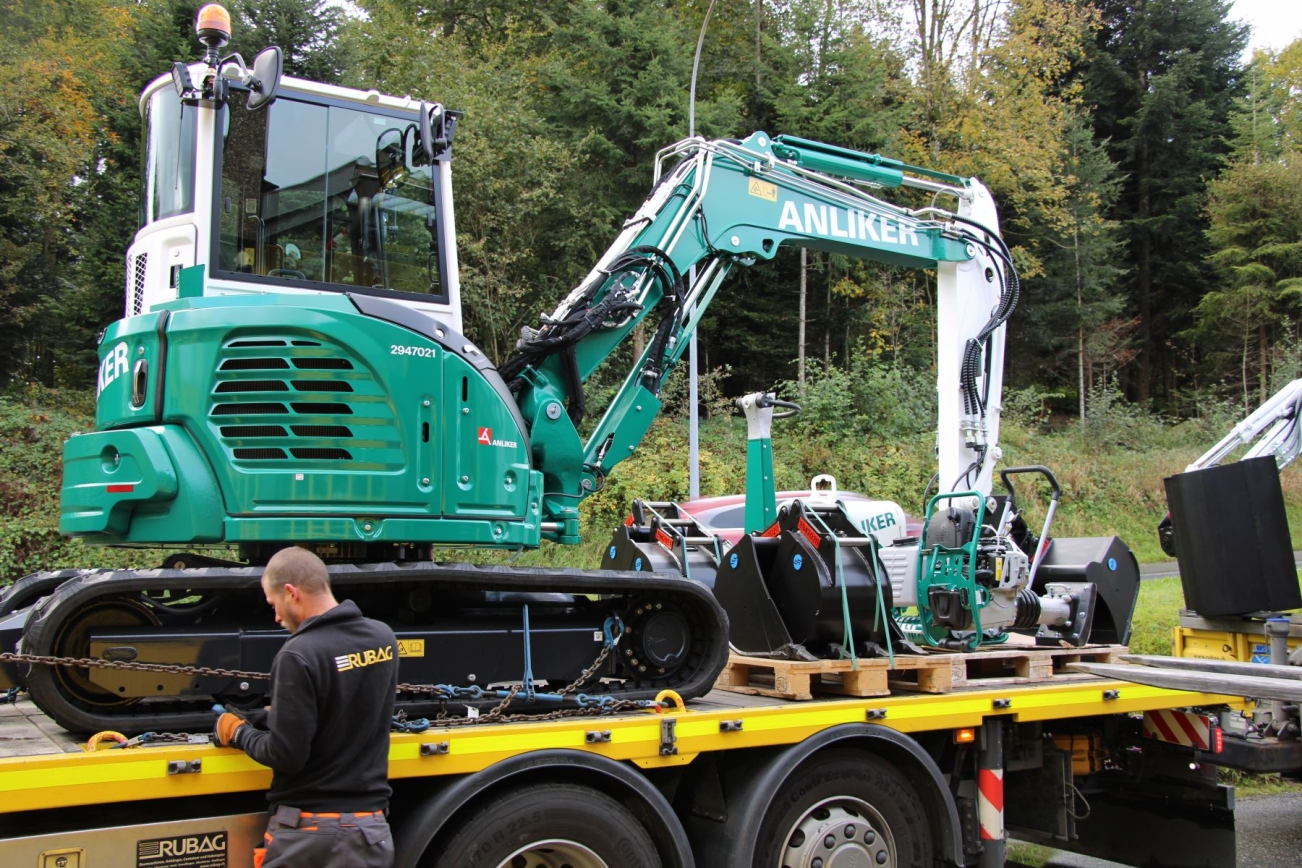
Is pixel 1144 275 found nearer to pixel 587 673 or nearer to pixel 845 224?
pixel 845 224

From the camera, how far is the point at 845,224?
7.93 meters

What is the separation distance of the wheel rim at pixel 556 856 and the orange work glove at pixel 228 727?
1158mm

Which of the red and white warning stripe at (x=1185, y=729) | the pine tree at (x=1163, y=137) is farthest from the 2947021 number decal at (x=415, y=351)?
the pine tree at (x=1163, y=137)

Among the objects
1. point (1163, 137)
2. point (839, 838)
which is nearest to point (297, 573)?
point (839, 838)

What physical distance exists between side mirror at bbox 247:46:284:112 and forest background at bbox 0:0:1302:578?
38.6ft

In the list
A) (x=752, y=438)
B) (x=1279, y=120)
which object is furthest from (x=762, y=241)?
(x=1279, y=120)

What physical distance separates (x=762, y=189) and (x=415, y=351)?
350 centimetres

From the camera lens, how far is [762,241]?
755 cm

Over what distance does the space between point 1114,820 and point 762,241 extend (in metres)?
4.42

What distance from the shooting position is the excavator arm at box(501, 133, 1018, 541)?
20.3 ft

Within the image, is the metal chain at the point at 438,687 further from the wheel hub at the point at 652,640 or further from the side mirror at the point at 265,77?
the side mirror at the point at 265,77

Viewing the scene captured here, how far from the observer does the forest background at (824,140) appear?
20.8 metres

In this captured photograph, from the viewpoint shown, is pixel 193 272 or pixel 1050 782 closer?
pixel 193 272

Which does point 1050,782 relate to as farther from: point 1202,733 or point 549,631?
point 549,631
